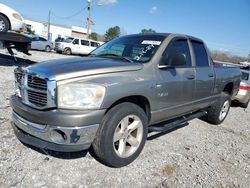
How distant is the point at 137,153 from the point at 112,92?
109cm

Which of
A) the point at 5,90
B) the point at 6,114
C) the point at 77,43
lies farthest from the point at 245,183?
the point at 77,43

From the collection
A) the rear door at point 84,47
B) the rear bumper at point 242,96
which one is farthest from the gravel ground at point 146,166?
the rear door at point 84,47

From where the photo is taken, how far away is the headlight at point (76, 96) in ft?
9.57

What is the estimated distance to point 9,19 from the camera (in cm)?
908

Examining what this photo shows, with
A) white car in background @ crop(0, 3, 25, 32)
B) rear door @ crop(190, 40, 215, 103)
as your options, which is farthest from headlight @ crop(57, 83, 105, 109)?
white car in background @ crop(0, 3, 25, 32)

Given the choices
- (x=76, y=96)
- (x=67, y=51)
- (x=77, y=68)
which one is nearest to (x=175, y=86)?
(x=77, y=68)

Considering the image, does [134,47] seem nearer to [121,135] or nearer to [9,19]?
[121,135]

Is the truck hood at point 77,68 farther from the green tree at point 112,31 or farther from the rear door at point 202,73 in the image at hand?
the green tree at point 112,31

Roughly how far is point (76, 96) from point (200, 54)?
10.3ft

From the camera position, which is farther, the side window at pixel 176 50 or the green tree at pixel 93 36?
the green tree at pixel 93 36

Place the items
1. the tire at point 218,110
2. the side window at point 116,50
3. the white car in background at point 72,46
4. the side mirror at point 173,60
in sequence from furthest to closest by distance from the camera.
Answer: the white car in background at point 72,46 → the tire at point 218,110 → the side window at point 116,50 → the side mirror at point 173,60

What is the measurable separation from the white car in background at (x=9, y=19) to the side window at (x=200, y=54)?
6.78 metres

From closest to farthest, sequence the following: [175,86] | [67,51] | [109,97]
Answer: [109,97] < [175,86] < [67,51]

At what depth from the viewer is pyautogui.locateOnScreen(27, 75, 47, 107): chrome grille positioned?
9.87ft
